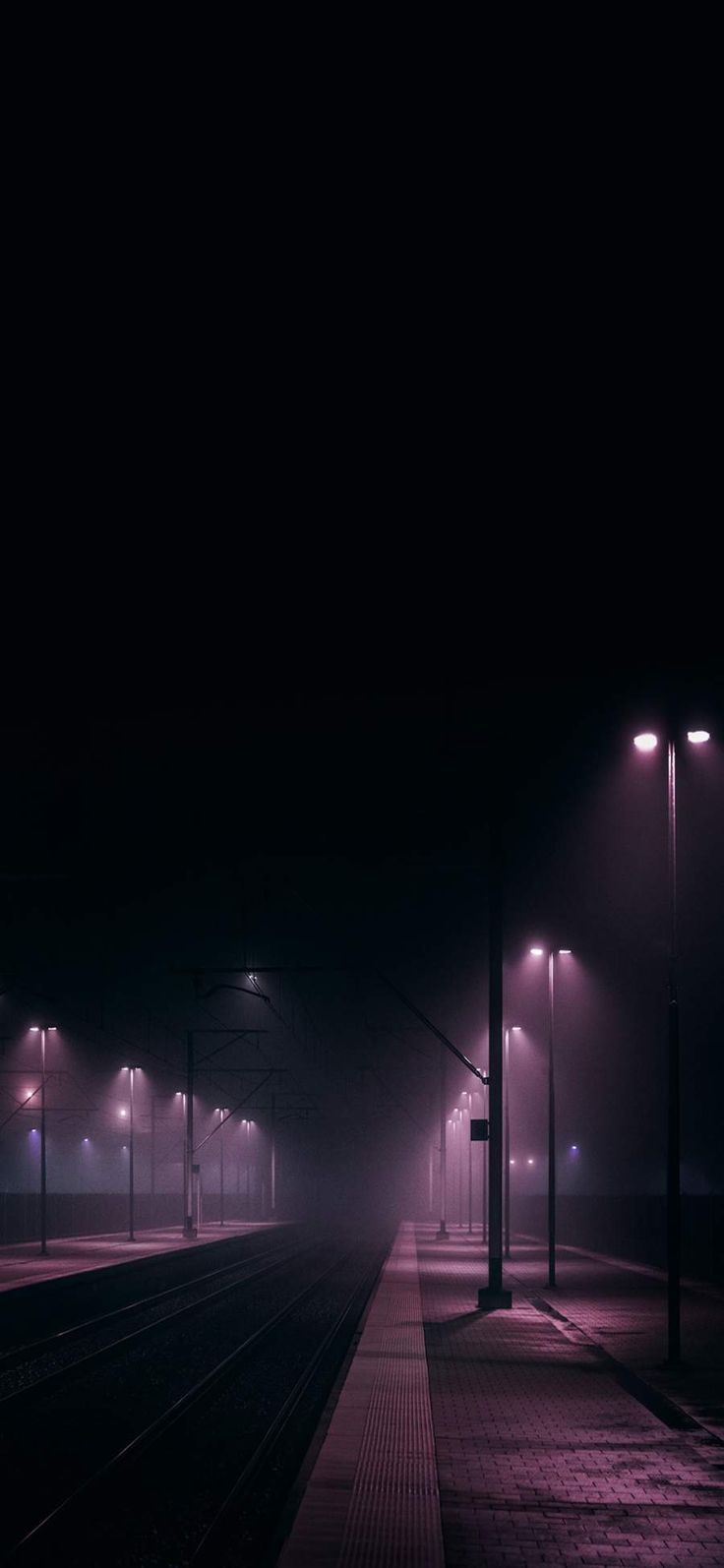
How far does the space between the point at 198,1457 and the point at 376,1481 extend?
3.83 metres

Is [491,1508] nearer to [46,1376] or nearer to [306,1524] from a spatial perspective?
[306,1524]

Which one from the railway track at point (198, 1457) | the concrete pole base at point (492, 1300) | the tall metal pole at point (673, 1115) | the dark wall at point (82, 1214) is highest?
the tall metal pole at point (673, 1115)

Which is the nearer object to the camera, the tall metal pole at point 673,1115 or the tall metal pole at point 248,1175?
the tall metal pole at point 673,1115

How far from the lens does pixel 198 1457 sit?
1412 centimetres

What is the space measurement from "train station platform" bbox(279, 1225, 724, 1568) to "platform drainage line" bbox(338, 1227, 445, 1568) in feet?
0.07

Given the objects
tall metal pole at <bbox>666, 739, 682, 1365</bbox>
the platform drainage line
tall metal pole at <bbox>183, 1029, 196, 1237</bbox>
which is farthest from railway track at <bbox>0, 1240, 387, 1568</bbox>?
tall metal pole at <bbox>183, 1029, 196, 1237</bbox>

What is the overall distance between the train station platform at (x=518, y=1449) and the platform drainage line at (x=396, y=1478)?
0.8 inches

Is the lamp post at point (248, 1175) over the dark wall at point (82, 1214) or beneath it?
beneath

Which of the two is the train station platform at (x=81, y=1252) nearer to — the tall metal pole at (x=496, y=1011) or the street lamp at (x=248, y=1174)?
the tall metal pole at (x=496, y=1011)

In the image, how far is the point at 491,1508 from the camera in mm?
10383

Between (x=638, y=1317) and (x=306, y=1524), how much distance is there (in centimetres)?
1758

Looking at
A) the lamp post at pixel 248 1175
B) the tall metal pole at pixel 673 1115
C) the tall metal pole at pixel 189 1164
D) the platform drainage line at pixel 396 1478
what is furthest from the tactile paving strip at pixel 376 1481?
the lamp post at pixel 248 1175

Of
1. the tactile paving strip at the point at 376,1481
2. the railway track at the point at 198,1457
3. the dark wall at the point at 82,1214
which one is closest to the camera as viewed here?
the tactile paving strip at the point at 376,1481

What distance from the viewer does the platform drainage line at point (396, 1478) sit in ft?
28.8
